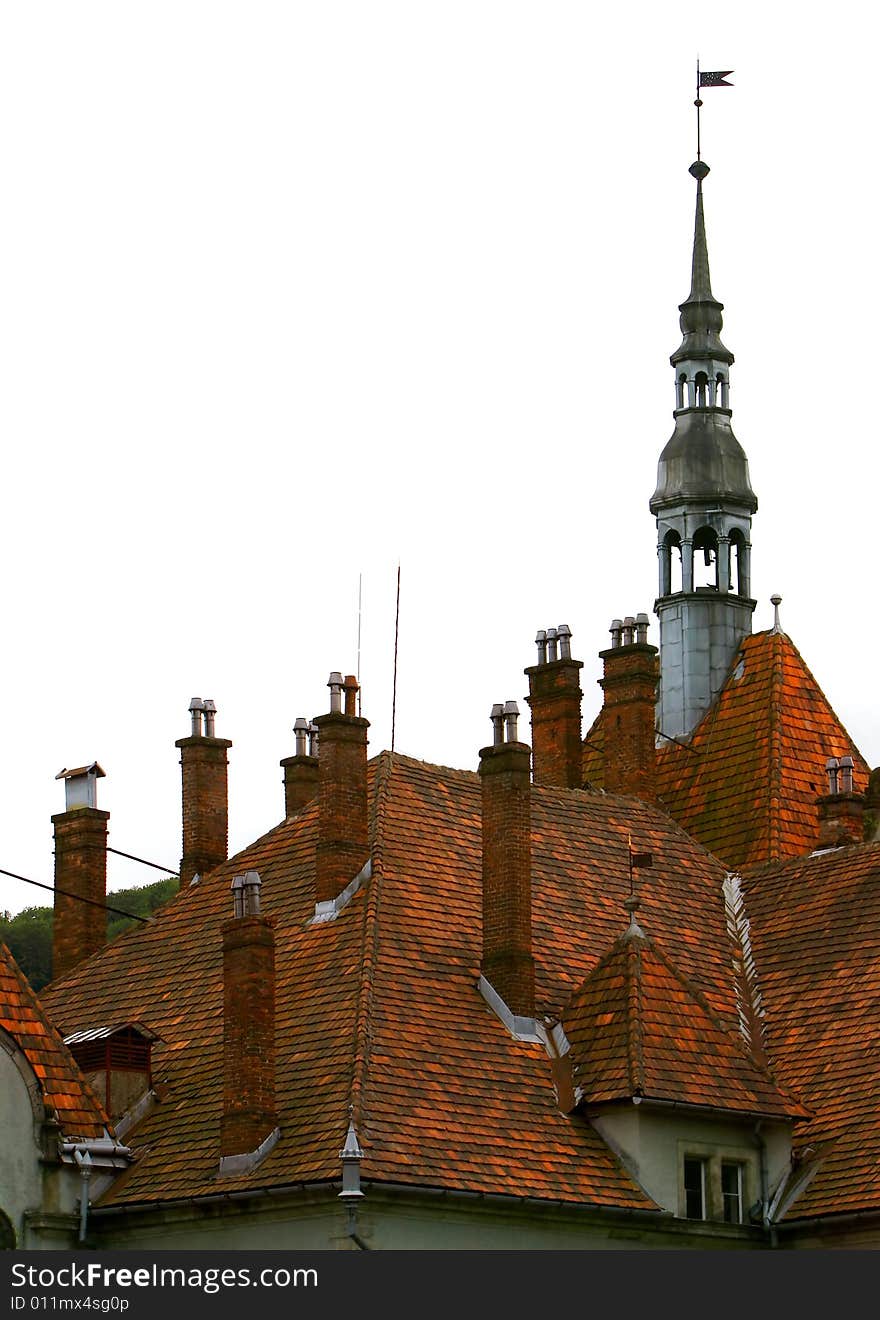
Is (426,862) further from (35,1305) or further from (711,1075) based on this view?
(35,1305)

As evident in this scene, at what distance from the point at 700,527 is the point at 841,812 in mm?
9658

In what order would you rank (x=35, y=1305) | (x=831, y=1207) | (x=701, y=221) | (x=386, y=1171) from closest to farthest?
1. (x=35, y=1305)
2. (x=386, y=1171)
3. (x=831, y=1207)
4. (x=701, y=221)

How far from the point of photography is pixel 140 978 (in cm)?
5072

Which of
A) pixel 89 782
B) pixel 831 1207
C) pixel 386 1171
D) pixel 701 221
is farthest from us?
pixel 701 221

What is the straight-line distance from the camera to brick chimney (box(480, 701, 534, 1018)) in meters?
46.7

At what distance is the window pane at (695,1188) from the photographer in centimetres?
4588

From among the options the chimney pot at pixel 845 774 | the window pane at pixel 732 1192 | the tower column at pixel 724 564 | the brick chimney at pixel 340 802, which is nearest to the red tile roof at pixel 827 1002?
the window pane at pixel 732 1192

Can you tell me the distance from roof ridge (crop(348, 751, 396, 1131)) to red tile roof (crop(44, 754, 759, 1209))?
38mm

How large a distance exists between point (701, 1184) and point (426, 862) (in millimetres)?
6996

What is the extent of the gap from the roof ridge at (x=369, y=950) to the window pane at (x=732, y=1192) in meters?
6.37

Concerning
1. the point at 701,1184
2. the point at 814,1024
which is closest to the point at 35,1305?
the point at 701,1184

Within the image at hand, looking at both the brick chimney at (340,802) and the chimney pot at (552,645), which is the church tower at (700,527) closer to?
the chimney pot at (552,645)

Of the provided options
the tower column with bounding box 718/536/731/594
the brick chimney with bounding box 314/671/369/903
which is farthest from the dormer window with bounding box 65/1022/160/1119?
the tower column with bounding box 718/536/731/594

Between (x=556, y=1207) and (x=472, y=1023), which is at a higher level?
(x=472, y=1023)
